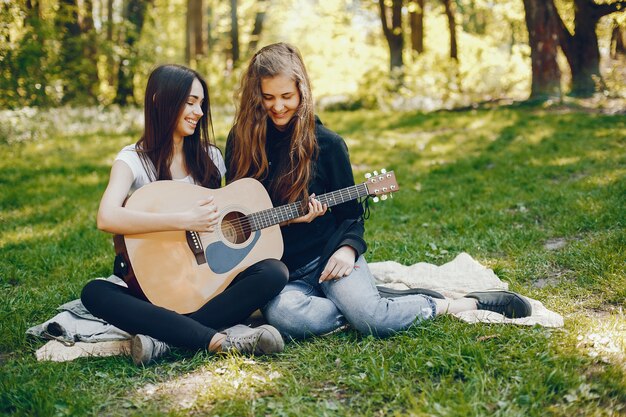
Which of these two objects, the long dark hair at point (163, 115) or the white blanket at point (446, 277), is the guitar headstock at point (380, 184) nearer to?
the white blanket at point (446, 277)

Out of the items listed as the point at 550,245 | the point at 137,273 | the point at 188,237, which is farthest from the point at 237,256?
the point at 550,245

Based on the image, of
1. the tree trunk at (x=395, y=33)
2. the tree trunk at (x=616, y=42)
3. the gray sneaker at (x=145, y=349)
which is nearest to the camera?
the gray sneaker at (x=145, y=349)

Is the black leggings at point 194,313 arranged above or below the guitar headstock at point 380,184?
below

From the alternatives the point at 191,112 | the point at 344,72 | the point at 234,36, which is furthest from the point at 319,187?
the point at 344,72

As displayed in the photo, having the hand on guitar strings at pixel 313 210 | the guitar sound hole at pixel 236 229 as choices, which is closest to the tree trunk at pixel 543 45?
the hand on guitar strings at pixel 313 210

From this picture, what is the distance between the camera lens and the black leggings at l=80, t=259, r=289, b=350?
120 inches

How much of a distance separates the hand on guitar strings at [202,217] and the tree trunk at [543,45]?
9.01m

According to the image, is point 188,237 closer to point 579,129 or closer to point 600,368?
point 600,368

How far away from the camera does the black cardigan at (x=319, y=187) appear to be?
3568mm

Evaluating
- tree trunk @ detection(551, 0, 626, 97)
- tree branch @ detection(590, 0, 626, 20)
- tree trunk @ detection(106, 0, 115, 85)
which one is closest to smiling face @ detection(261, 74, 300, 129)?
tree branch @ detection(590, 0, 626, 20)

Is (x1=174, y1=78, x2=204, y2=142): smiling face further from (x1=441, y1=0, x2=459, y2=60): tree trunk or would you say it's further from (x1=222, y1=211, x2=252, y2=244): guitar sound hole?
(x1=441, y1=0, x2=459, y2=60): tree trunk

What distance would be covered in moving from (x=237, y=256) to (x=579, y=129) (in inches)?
278

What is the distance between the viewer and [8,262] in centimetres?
476

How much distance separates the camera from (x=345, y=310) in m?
3.30
